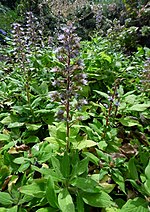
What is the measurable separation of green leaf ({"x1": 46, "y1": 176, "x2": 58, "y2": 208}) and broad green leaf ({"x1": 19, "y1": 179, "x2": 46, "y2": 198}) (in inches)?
3.5

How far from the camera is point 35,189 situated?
1.73 metres

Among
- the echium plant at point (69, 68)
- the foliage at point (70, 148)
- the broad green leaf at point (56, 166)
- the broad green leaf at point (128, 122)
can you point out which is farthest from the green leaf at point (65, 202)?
the broad green leaf at point (128, 122)

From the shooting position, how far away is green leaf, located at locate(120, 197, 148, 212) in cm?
170

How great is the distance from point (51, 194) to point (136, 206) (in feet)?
1.90

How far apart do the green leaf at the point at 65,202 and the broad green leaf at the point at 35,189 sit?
14 cm

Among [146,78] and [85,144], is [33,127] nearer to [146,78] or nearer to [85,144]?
[85,144]

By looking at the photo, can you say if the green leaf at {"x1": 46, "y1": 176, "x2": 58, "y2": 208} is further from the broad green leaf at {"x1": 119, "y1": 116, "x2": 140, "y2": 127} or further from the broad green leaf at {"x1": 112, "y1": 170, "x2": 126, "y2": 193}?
the broad green leaf at {"x1": 119, "y1": 116, "x2": 140, "y2": 127}

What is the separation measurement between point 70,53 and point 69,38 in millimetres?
105

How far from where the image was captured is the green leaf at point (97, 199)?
1.69 m

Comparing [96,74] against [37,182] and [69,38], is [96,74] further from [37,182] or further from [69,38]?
[37,182]

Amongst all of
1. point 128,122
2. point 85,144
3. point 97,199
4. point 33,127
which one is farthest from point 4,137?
point 128,122

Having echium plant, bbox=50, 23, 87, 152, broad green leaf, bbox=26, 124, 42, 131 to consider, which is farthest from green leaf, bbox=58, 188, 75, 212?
broad green leaf, bbox=26, 124, 42, 131

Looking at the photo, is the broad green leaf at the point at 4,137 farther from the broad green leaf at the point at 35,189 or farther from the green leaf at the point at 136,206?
the green leaf at the point at 136,206

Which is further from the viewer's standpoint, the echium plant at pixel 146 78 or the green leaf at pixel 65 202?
the echium plant at pixel 146 78
